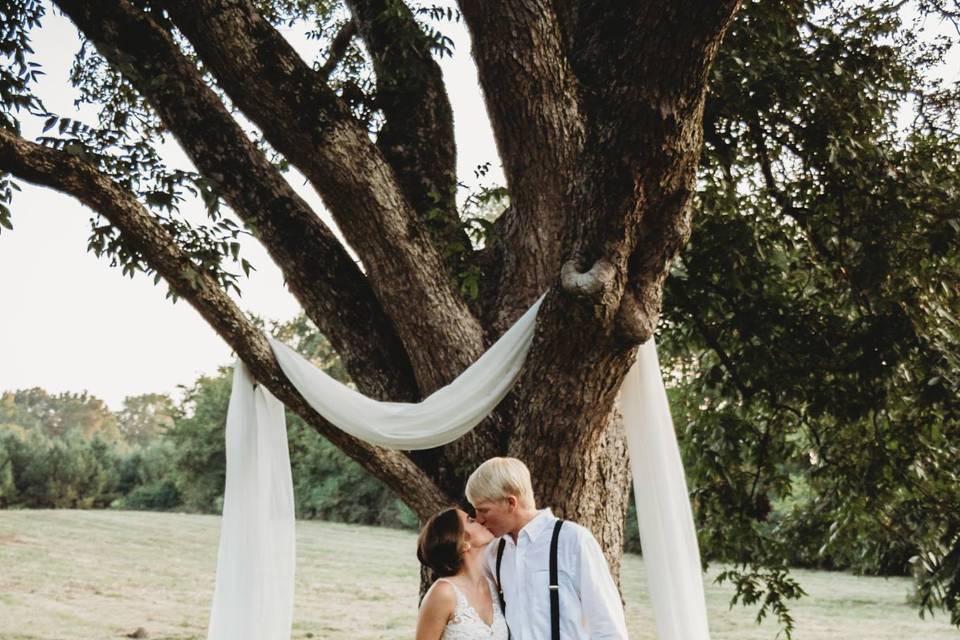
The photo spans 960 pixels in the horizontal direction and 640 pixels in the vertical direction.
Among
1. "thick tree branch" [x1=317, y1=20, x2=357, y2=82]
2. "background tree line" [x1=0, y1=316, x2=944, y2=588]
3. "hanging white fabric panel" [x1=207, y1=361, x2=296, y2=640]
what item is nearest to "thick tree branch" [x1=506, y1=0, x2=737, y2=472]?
"hanging white fabric panel" [x1=207, y1=361, x2=296, y2=640]

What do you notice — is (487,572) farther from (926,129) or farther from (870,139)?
(926,129)

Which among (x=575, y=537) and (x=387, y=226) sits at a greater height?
(x=387, y=226)

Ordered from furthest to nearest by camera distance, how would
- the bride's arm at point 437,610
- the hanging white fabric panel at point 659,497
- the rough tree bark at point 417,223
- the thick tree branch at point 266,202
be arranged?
the thick tree branch at point 266,202
the hanging white fabric panel at point 659,497
the rough tree bark at point 417,223
the bride's arm at point 437,610

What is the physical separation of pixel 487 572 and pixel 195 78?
9.03 feet

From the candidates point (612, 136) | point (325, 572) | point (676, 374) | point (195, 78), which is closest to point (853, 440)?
point (676, 374)

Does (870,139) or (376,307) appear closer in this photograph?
(376,307)

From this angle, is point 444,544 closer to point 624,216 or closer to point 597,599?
point 597,599

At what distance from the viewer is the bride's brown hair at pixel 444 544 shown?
295cm

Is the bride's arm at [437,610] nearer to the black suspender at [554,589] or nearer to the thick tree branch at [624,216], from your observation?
the black suspender at [554,589]

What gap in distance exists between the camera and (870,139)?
5.40m

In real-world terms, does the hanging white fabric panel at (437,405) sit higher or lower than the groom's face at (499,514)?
higher

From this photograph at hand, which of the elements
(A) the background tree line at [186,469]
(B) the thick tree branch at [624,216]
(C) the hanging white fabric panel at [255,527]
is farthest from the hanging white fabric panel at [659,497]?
(A) the background tree line at [186,469]

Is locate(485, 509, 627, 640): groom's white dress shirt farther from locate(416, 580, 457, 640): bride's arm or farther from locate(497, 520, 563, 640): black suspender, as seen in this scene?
locate(416, 580, 457, 640): bride's arm

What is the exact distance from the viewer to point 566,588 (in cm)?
267
